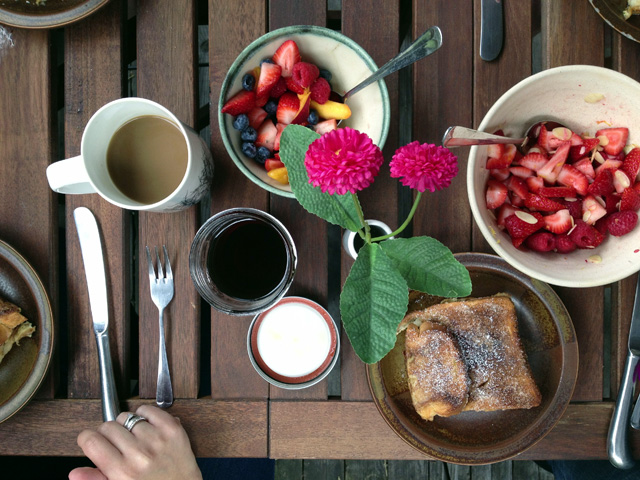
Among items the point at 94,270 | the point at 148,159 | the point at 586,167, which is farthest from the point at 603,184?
the point at 94,270

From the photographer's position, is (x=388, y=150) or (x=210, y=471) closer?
(x=388, y=150)

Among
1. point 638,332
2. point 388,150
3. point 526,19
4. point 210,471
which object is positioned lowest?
point 210,471

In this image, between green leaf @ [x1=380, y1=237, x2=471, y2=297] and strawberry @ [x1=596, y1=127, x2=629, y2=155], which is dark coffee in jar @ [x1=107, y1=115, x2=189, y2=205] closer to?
green leaf @ [x1=380, y1=237, x2=471, y2=297]

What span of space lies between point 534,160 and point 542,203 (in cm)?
7

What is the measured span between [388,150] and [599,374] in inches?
20.4

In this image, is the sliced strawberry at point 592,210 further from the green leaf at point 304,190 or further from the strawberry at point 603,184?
the green leaf at point 304,190

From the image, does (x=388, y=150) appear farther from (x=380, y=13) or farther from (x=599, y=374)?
(x=599, y=374)

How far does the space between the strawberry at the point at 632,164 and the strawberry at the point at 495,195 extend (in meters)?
0.18

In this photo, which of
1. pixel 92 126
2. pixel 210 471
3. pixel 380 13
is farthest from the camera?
pixel 210 471

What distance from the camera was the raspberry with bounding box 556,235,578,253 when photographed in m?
0.74

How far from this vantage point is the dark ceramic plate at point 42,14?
31.5 inches

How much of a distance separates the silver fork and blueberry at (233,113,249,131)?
0.89 feet

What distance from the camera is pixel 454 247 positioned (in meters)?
0.85

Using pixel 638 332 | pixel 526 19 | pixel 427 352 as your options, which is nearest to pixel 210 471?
pixel 427 352
